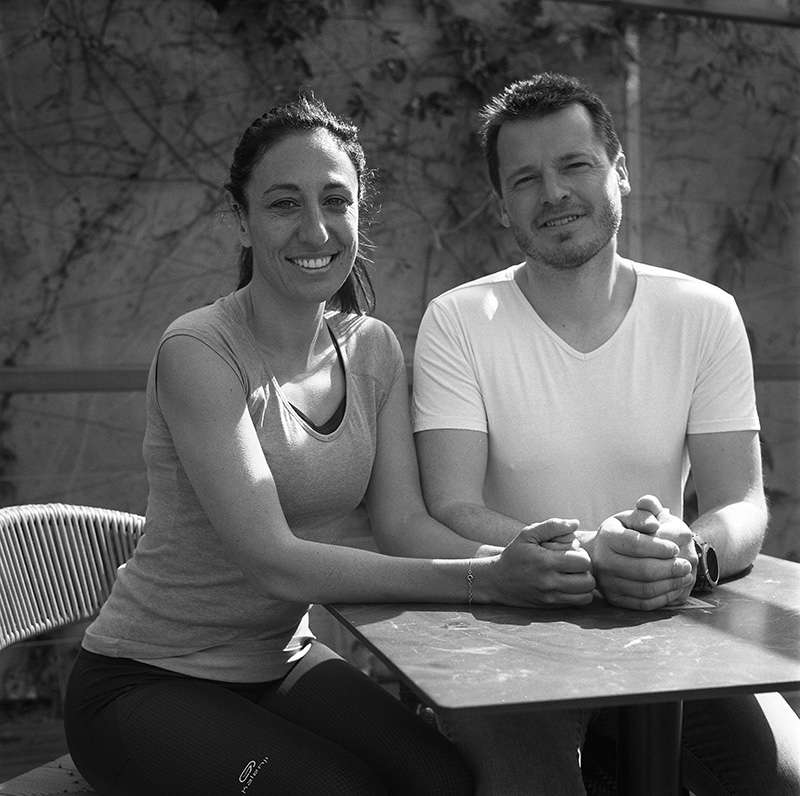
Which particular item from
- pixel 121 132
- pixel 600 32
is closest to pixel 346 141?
pixel 121 132

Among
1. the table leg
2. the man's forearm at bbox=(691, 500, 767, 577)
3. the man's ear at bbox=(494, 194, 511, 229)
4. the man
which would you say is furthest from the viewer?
the man's ear at bbox=(494, 194, 511, 229)

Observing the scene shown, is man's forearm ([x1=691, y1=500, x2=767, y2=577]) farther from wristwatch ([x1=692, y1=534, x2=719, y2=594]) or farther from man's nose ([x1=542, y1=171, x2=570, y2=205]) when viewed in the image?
man's nose ([x1=542, y1=171, x2=570, y2=205])

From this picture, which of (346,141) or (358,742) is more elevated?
(346,141)

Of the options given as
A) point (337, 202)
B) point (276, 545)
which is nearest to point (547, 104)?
point (337, 202)

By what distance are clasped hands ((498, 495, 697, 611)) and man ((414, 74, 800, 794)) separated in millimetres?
191

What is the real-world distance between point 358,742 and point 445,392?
728 mm

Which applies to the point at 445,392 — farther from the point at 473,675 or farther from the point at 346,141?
the point at 473,675

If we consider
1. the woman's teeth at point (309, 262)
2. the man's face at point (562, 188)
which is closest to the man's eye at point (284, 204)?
the woman's teeth at point (309, 262)

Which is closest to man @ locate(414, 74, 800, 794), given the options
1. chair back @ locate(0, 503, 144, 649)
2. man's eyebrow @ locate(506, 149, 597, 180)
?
man's eyebrow @ locate(506, 149, 597, 180)

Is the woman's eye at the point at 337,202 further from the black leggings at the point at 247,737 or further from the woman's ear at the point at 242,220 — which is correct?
the black leggings at the point at 247,737

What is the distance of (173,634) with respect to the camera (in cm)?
213

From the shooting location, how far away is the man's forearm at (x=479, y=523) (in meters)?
2.23

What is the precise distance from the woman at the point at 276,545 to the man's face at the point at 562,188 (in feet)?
1.33

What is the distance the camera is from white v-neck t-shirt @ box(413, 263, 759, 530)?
2455mm
